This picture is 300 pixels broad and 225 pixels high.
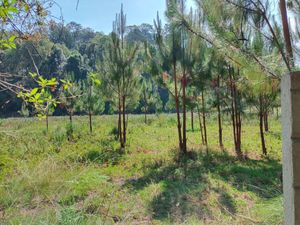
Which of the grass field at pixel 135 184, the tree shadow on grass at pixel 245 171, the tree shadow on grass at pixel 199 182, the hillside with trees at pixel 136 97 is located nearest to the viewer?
the hillside with trees at pixel 136 97

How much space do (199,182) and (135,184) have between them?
3.83 ft

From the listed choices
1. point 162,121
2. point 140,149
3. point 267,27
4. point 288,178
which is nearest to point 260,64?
point 267,27

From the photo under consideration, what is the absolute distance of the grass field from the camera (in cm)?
173

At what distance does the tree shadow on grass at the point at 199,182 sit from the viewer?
4227 millimetres

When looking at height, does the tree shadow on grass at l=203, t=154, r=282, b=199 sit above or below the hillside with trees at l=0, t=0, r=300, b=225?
below

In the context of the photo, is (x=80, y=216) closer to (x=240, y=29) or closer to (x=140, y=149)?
(x=240, y=29)

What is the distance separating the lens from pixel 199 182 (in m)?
5.73

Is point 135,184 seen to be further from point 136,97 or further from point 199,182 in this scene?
point 136,97

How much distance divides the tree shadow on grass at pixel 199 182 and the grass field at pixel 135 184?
0.6 inches

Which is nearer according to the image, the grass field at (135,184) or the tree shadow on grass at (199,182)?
the grass field at (135,184)

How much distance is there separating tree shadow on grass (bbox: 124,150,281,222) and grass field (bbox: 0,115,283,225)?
0.01 metres

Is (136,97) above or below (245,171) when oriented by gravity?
above

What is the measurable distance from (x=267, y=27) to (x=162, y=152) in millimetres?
5989

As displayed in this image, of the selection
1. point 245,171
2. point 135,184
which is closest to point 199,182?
Result: point 135,184
